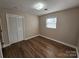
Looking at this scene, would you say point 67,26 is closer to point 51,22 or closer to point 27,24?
point 51,22

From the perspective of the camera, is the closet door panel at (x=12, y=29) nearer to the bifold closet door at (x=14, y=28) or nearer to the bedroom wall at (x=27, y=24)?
the bifold closet door at (x=14, y=28)

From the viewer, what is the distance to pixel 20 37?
401cm

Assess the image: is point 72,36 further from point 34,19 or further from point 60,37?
point 34,19

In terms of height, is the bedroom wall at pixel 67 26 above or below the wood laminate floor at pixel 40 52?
above

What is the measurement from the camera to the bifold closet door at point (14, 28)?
11.0 ft

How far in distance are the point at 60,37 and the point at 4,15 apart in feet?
12.5

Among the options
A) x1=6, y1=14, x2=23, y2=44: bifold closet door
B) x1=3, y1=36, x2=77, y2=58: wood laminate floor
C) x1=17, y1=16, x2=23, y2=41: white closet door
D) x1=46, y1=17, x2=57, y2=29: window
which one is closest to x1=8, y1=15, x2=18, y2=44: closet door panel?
x1=6, y1=14, x2=23, y2=44: bifold closet door

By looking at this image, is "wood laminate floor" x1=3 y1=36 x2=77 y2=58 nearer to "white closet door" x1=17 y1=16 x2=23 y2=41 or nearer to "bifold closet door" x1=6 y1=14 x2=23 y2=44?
"bifold closet door" x1=6 y1=14 x2=23 y2=44

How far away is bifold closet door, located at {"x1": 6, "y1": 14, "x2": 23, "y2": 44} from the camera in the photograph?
3344 mm

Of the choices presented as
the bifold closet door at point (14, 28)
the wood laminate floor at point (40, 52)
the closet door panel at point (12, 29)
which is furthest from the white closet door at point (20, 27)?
the wood laminate floor at point (40, 52)

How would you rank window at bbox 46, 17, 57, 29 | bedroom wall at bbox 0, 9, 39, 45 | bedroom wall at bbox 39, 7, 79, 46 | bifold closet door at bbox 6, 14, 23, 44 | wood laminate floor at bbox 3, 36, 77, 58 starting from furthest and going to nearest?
1. window at bbox 46, 17, 57, 29
2. bifold closet door at bbox 6, 14, 23, 44
3. bedroom wall at bbox 0, 9, 39, 45
4. bedroom wall at bbox 39, 7, 79, 46
5. wood laminate floor at bbox 3, 36, 77, 58

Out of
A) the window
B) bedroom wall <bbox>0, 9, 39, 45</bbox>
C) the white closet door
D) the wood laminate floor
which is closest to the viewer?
the wood laminate floor

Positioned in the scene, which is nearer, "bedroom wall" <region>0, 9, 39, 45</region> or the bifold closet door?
"bedroom wall" <region>0, 9, 39, 45</region>

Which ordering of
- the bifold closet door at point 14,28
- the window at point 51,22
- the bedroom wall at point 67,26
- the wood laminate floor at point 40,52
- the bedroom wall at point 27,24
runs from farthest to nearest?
the window at point 51,22, the bifold closet door at point 14,28, the bedroom wall at point 27,24, the bedroom wall at point 67,26, the wood laminate floor at point 40,52
